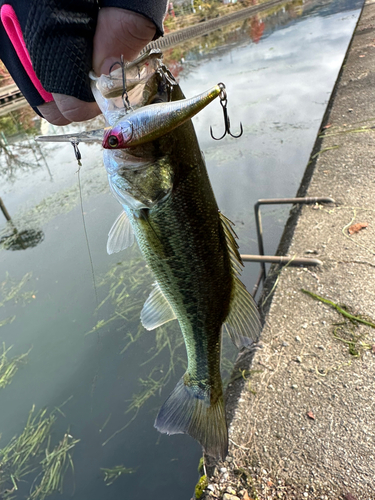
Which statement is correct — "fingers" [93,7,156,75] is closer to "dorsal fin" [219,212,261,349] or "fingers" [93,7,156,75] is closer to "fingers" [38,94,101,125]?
"fingers" [38,94,101,125]

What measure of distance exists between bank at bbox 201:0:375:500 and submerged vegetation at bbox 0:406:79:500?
1941 millimetres

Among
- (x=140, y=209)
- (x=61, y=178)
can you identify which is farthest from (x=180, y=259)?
(x=61, y=178)

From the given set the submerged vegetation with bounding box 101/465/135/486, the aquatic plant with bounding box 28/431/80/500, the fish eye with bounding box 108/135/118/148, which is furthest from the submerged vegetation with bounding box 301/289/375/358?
the aquatic plant with bounding box 28/431/80/500

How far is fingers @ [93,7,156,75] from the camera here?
86cm

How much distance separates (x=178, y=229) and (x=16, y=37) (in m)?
0.77

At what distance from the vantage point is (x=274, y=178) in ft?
21.6

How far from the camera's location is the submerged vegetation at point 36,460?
316 cm

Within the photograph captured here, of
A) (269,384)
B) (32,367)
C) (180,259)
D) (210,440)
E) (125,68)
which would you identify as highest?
(125,68)

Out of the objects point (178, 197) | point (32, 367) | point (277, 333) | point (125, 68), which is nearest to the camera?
point (125, 68)

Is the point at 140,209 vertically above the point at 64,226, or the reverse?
the point at 140,209

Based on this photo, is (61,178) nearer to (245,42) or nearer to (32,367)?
(32,367)

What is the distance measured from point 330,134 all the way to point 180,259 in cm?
588

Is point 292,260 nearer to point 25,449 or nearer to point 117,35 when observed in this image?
point 117,35

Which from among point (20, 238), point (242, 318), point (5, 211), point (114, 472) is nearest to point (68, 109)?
point (242, 318)
